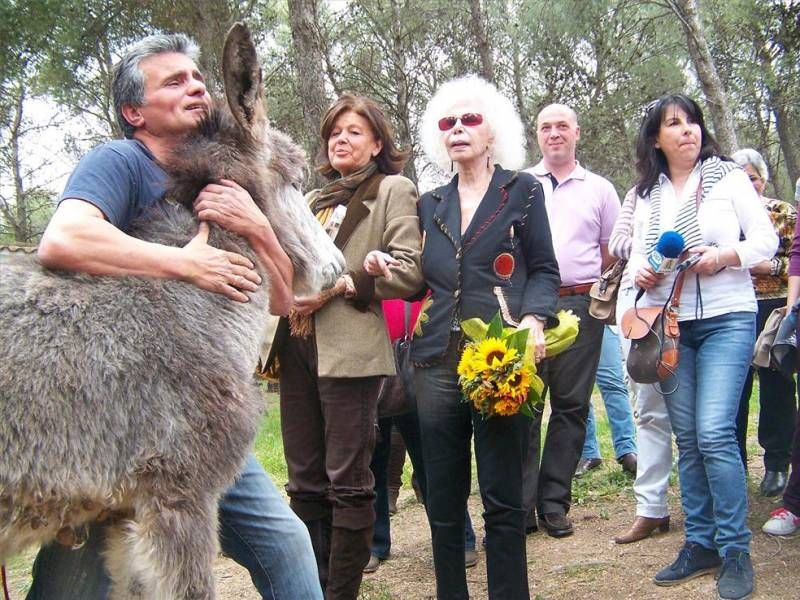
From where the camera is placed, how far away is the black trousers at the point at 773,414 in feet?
17.8

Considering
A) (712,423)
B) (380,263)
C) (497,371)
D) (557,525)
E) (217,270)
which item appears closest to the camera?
(217,270)

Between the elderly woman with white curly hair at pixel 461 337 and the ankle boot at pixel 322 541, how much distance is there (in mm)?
630

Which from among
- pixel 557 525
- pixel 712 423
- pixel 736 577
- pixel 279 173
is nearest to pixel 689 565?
pixel 736 577

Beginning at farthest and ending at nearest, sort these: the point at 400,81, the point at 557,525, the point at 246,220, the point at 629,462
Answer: the point at 400,81, the point at 629,462, the point at 557,525, the point at 246,220

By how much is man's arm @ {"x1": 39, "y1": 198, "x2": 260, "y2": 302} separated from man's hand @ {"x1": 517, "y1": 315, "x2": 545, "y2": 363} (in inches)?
64.8

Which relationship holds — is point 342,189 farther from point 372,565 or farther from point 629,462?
point 629,462

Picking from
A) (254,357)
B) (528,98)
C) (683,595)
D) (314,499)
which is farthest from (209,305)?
(528,98)

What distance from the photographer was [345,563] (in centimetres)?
374

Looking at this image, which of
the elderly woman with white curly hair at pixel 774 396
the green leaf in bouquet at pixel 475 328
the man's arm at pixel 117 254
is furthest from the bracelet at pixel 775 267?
the man's arm at pixel 117 254

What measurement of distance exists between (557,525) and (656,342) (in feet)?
5.40

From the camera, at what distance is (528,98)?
23016mm

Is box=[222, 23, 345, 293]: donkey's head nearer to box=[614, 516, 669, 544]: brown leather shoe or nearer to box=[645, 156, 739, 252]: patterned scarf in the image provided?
box=[645, 156, 739, 252]: patterned scarf

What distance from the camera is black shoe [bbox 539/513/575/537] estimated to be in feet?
16.5

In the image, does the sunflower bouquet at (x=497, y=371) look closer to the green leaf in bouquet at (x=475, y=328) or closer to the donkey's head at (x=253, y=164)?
the green leaf in bouquet at (x=475, y=328)
